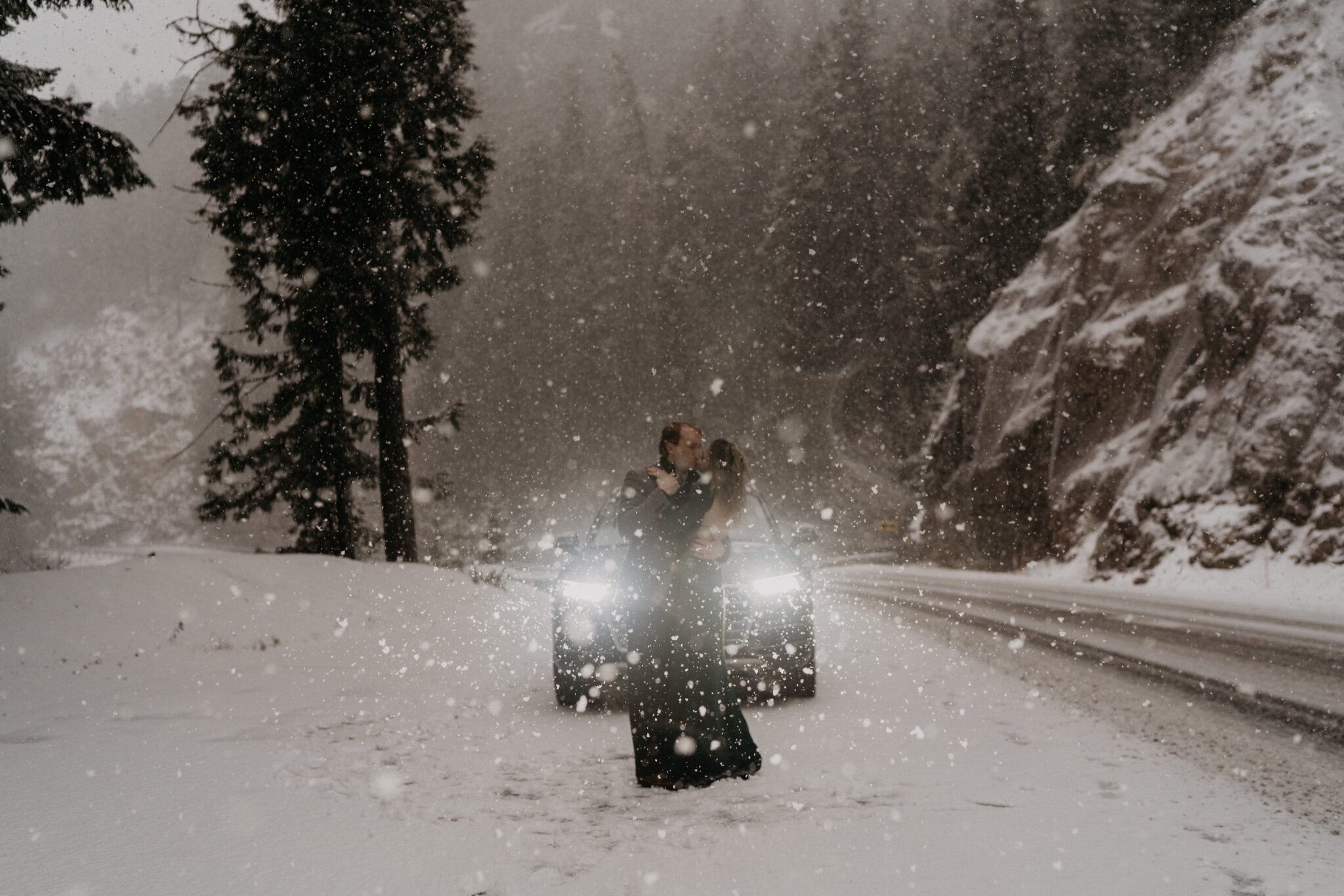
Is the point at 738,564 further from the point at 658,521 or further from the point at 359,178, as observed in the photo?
the point at 359,178

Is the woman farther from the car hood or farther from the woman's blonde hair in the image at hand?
the car hood

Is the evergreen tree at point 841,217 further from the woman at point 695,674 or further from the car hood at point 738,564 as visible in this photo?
the woman at point 695,674

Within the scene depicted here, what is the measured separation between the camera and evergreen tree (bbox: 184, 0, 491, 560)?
1822 cm

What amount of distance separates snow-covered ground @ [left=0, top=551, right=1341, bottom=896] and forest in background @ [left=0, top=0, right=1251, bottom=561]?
47.8 feet

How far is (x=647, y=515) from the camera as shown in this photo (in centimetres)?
555

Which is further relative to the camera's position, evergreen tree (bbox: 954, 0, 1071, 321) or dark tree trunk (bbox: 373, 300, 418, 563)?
evergreen tree (bbox: 954, 0, 1071, 321)

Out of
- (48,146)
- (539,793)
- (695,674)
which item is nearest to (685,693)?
(695,674)

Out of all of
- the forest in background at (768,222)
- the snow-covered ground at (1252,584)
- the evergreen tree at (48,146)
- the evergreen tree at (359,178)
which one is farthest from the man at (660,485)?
the forest in background at (768,222)

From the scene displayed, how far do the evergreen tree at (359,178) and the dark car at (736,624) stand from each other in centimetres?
1154

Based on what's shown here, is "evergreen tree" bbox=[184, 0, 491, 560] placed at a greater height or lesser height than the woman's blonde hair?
greater

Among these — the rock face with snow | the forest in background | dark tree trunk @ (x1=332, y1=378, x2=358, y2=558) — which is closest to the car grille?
the rock face with snow

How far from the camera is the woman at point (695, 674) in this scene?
540 cm

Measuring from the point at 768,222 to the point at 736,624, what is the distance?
51609 millimetres

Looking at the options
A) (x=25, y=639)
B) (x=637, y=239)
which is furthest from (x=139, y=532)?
(x=25, y=639)
